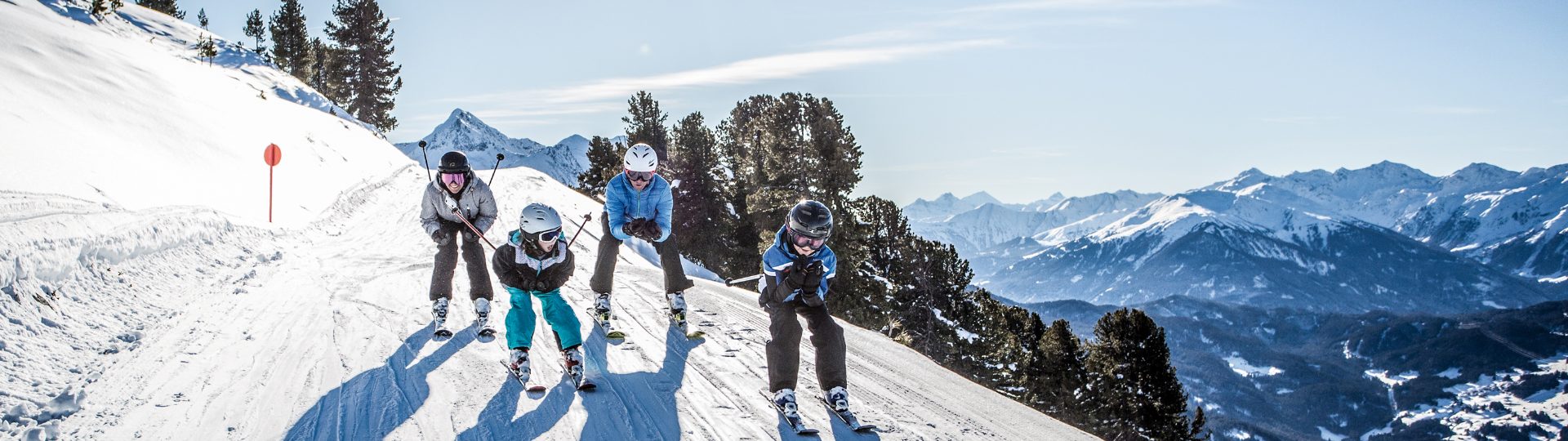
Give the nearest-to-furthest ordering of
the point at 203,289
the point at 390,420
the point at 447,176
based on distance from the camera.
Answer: the point at 390,420 < the point at 447,176 < the point at 203,289

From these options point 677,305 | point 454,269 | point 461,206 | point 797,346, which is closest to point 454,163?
point 461,206

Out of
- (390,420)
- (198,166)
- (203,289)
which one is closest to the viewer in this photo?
(390,420)

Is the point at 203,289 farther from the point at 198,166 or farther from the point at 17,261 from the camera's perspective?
the point at 198,166

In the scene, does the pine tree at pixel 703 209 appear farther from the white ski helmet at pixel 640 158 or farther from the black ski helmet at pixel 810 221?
the black ski helmet at pixel 810 221

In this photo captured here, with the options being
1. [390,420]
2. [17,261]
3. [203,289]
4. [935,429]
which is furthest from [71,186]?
[935,429]

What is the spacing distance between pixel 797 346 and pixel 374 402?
11.0 feet

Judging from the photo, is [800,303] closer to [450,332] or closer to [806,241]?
[806,241]

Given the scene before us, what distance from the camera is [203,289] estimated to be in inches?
399

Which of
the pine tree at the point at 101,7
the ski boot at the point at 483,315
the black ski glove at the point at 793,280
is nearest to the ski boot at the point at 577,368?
the ski boot at the point at 483,315

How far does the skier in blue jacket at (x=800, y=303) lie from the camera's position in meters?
6.68

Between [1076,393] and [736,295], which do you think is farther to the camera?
[1076,393]

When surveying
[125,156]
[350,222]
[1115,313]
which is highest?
[125,156]

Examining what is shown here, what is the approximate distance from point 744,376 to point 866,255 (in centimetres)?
2778

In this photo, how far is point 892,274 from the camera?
3594 cm
